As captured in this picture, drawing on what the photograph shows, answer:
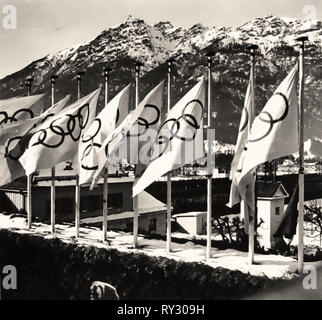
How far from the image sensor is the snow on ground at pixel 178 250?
43.2 feet

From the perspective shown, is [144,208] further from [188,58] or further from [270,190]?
[270,190]

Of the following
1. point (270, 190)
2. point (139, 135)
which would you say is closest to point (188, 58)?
point (270, 190)

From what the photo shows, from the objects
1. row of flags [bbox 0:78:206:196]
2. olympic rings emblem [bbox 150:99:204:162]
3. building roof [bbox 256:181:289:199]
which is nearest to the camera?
olympic rings emblem [bbox 150:99:204:162]

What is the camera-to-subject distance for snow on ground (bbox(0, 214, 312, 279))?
43.2 ft

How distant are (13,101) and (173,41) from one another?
316 inches

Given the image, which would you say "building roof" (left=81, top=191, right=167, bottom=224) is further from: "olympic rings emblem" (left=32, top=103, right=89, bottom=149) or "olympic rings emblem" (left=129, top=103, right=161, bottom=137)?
"olympic rings emblem" (left=129, top=103, right=161, bottom=137)

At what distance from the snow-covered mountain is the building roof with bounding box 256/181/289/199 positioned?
3.09 metres

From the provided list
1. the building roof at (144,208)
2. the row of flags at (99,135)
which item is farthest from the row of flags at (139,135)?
the building roof at (144,208)

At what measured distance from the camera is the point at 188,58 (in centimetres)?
2453

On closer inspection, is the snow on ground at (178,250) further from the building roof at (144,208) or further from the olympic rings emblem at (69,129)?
the building roof at (144,208)

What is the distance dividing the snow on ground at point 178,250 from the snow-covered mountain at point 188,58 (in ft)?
20.4

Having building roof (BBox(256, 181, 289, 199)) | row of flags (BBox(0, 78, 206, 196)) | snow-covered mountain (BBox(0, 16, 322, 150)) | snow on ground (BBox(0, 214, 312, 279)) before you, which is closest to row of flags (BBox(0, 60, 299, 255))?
row of flags (BBox(0, 78, 206, 196))

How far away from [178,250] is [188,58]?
41.0ft
